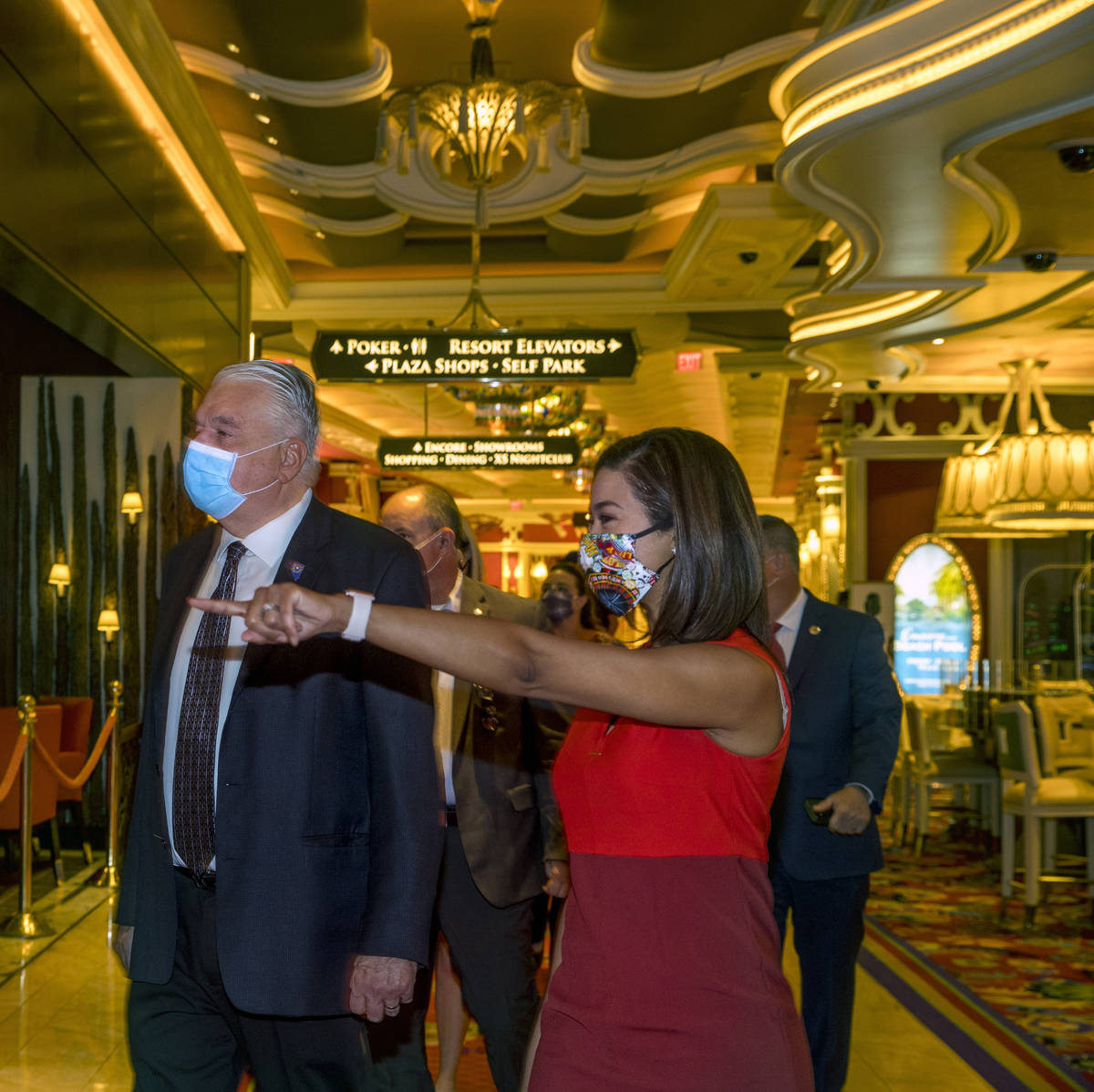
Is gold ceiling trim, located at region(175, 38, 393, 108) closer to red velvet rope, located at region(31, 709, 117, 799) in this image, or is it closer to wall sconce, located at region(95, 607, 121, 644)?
wall sconce, located at region(95, 607, 121, 644)

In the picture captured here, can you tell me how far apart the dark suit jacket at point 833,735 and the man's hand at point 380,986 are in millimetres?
1634

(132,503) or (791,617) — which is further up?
(132,503)

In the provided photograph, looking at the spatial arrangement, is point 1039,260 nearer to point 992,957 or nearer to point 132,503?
point 992,957

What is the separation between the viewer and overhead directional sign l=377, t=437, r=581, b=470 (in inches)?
353

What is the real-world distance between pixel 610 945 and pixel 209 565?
1.12 metres

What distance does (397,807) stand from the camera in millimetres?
2066

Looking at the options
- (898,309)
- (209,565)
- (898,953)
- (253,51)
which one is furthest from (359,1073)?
(898,309)

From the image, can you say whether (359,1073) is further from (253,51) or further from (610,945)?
(253,51)

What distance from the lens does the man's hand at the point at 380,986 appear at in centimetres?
203

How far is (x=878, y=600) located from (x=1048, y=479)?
330cm

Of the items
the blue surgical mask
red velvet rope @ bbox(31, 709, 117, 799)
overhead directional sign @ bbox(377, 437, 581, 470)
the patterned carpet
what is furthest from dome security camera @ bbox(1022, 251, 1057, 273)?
the blue surgical mask

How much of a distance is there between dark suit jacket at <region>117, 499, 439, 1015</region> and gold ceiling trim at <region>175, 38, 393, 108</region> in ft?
16.6

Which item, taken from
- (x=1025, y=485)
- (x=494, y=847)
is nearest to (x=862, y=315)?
(x=1025, y=485)

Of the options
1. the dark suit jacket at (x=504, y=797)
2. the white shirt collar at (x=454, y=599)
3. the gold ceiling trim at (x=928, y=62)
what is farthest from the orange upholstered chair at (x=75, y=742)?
the gold ceiling trim at (x=928, y=62)
